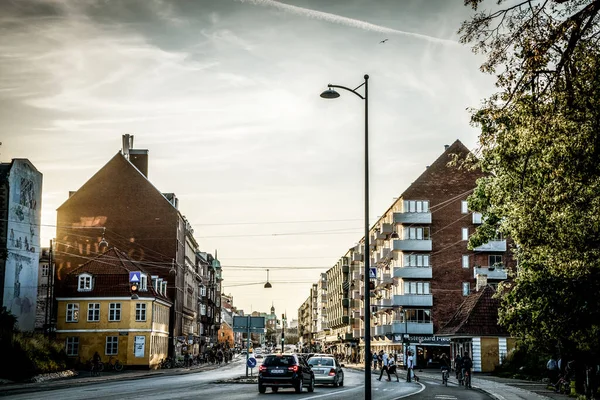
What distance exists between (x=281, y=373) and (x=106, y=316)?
125ft

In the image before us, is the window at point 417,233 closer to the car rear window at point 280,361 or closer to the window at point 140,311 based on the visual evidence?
the window at point 140,311

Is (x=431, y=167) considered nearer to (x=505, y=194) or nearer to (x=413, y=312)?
(x=413, y=312)

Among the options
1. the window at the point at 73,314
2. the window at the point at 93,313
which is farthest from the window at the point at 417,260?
the window at the point at 73,314

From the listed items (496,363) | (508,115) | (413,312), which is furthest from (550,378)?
(413,312)

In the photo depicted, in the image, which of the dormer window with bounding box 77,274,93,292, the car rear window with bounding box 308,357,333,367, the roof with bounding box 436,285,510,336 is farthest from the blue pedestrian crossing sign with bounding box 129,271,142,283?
the car rear window with bounding box 308,357,333,367

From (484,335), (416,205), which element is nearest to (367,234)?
(484,335)

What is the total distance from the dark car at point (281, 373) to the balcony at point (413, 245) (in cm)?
5301

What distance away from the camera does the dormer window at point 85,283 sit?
64.4 meters

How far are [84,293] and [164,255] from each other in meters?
15.9

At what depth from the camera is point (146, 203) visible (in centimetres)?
7931

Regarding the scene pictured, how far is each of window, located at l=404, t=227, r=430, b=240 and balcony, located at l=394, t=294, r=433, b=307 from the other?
6.28 m

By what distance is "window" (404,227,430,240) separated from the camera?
271 ft

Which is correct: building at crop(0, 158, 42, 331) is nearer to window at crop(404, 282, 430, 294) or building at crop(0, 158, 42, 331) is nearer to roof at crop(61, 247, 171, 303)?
roof at crop(61, 247, 171, 303)

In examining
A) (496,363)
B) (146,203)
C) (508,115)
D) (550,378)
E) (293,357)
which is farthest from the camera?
(146,203)
